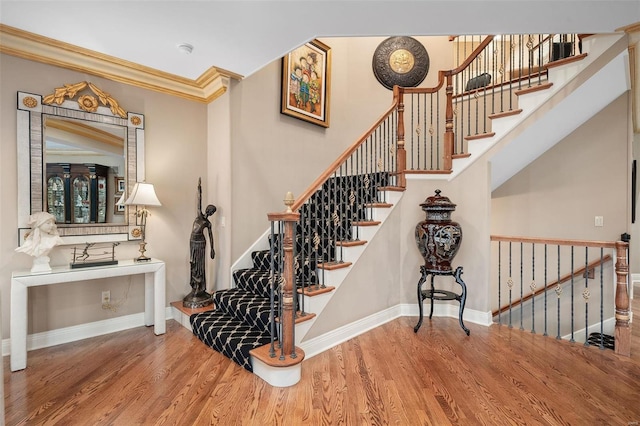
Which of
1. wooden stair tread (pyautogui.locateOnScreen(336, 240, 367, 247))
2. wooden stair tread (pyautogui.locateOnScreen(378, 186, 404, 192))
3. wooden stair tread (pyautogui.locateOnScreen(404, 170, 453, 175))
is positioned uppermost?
wooden stair tread (pyautogui.locateOnScreen(404, 170, 453, 175))

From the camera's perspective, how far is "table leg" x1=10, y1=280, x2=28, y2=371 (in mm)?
2414

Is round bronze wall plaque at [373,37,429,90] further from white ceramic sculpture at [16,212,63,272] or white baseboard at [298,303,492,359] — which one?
white ceramic sculpture at [16,212,63,272]

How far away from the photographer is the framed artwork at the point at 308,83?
4.11m

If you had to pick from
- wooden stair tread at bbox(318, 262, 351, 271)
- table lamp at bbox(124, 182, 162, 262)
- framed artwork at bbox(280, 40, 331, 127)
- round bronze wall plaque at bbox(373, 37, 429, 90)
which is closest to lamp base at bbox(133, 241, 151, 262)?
table lamp at bbox(124, 182, 162, 262)

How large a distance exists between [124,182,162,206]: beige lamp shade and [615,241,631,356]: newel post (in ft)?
14.0

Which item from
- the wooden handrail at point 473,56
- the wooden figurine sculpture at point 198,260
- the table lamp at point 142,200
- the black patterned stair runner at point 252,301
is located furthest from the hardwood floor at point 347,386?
the wooden handrail at point 473,56

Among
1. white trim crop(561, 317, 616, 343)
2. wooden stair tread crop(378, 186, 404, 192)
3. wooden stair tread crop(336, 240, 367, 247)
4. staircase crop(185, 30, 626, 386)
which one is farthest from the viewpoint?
white trim crop(561, 317, 616, 343)

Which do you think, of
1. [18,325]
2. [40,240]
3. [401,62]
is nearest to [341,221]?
[40,240]

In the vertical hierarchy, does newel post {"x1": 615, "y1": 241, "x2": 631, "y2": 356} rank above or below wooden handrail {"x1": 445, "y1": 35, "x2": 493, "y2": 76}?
below

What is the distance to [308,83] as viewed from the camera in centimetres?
438

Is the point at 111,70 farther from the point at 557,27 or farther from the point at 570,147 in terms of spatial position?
the point at 570,147

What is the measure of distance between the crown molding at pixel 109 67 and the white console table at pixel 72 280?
1.89 m

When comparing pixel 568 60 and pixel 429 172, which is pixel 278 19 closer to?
pixel 429 172

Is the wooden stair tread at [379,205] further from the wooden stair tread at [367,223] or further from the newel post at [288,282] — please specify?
the newel post at [288,282]
